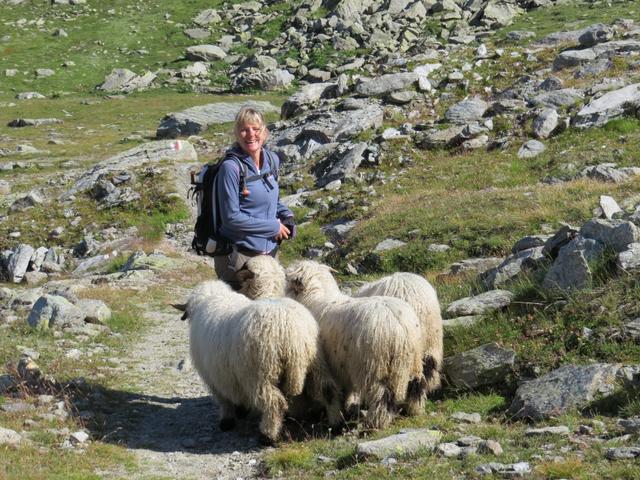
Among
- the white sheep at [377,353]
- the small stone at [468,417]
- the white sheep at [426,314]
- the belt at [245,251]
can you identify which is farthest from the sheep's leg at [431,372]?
the belt at [245,251]

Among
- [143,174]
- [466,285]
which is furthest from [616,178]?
[143,174]

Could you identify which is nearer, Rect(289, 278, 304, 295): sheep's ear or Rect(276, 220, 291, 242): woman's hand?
Rect(289, 278, 304, 295): sheep's ear

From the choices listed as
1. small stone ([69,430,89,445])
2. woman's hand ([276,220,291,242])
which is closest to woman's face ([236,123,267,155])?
woman's hand ([276,220,291,242])

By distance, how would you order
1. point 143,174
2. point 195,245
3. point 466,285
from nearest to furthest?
point 195,245 → point 466,285 → point 143,174

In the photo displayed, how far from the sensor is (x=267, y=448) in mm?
8844

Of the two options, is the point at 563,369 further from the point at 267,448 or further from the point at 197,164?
the point at 197,164

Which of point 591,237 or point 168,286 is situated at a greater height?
point 591,237

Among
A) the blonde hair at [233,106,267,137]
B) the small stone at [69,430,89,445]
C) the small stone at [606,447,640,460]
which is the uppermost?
the blonde hair at [233,106,267,137]

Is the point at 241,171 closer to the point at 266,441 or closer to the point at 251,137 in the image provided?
the point at 251,137

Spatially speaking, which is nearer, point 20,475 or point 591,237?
point 20,475

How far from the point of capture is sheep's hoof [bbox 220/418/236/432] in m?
9.89

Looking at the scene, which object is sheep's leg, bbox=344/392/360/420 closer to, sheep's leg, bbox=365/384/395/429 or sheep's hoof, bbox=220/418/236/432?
sheep's leg, bbox=365/384/395/429

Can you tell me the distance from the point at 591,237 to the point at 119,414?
696 cm

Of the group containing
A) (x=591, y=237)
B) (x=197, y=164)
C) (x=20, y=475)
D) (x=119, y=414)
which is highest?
(x=591, y=237)
